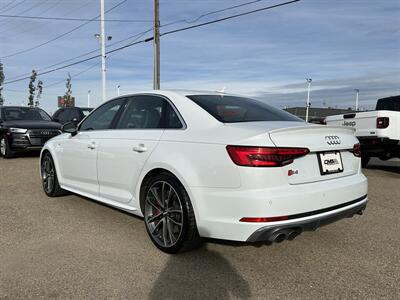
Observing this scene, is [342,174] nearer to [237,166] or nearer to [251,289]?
[237,166]

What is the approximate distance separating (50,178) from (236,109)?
3.52 meters

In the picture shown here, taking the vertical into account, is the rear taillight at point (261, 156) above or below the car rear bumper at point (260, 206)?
above

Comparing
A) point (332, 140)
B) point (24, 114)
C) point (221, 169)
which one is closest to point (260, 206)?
point (221, 169)

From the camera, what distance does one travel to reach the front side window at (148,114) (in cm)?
391

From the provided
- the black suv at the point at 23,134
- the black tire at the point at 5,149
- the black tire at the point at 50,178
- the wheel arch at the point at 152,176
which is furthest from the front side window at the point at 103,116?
the black tire at the point at 5,149

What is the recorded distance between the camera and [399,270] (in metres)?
3.43

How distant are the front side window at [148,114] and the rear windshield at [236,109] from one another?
11.3 inches

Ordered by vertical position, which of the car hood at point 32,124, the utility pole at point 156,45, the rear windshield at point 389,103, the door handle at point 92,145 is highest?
the utility pole at point 156,45

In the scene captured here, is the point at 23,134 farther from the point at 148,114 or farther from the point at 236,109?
the point at 236,109

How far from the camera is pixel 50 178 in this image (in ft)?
19.8

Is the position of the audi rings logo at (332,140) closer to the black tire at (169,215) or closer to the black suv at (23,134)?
the black tire at (169,215)

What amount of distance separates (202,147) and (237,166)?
41 cm

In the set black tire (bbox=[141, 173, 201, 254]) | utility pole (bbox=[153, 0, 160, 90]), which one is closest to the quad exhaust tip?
black tire (bbox=[141, 173, 201, 254])

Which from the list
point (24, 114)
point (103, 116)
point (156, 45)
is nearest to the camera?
point (103, 116)
